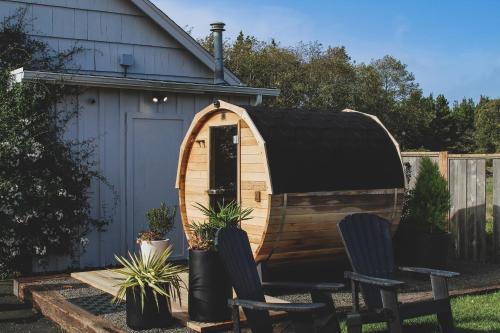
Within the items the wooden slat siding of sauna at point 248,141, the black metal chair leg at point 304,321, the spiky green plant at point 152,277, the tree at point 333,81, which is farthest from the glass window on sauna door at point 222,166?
the tree at point 333,81

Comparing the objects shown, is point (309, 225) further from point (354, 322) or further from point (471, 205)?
point (471, 205)

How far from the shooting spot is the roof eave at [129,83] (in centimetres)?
923

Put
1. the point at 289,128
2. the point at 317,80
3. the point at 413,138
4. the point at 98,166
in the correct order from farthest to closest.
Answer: the point at 413,138, the point at 317,80, the point at 98,166, the point at 289,128

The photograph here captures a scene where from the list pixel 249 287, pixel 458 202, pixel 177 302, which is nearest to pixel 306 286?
pixel 249 287

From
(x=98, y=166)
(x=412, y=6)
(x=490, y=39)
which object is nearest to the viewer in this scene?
(x=98, y=166)

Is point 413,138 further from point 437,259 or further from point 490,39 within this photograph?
point 437,259

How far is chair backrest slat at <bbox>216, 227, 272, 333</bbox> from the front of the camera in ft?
17.0

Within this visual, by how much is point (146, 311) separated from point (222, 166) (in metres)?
3.29

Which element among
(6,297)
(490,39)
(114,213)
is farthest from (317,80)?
(6,297)

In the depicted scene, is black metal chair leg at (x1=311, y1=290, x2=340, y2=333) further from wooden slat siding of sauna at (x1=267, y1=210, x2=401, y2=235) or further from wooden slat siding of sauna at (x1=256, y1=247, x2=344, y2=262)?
wooden slat siding of sauna at (x1=256, y1=247, x2=344, y2=262)

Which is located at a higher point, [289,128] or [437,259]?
[289,128]

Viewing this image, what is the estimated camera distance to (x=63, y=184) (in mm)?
9336

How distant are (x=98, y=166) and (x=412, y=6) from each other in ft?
22.0

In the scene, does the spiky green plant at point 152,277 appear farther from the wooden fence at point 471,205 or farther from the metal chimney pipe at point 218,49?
the metal chimney pipe at point 218,49
